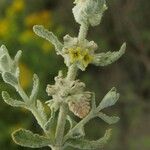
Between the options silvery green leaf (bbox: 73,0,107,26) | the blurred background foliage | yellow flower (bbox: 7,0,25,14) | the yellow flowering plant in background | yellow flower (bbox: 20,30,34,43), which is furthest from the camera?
yellow flower (bbox: 7,0,25,14)

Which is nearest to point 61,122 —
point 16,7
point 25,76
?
point 25,76

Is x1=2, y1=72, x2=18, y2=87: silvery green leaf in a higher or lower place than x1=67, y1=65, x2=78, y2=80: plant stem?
higher

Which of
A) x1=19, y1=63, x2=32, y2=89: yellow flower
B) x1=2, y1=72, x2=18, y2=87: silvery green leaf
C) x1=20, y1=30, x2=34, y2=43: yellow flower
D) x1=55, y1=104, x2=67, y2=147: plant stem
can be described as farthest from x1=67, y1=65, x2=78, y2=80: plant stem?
x1=20, y1=30, x2=34, y2=43: yellow flower

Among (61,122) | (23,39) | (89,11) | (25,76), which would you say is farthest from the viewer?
(23,39)

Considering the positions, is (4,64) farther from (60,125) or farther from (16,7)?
(16,7)

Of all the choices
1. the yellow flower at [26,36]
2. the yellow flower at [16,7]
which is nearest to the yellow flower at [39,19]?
the yellow flower at [16,7]

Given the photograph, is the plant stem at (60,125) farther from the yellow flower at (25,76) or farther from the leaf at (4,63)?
the yellow flower at (25,76)

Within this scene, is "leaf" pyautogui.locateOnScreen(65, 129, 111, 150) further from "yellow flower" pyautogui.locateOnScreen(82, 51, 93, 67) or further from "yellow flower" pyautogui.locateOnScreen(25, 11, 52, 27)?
"yellow flower" pyautogui.locateOnScreen(25, 11, 52, 27)
